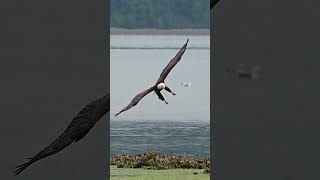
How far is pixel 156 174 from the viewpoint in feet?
48.3

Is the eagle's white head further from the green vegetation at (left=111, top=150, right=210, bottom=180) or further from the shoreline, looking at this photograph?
the green vegetation at (left=111, top=150, right=210, bottom=180)

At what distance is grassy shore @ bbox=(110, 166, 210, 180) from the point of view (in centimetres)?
1427

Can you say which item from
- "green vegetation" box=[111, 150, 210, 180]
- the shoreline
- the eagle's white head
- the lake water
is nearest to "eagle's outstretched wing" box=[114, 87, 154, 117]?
the eagle's white head

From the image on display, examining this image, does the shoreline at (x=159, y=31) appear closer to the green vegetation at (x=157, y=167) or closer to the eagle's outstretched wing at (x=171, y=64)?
the eagle's outstretched wing at (x=171, y=64)

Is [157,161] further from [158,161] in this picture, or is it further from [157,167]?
[157,167]

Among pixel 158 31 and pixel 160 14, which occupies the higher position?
pixel 160 14
